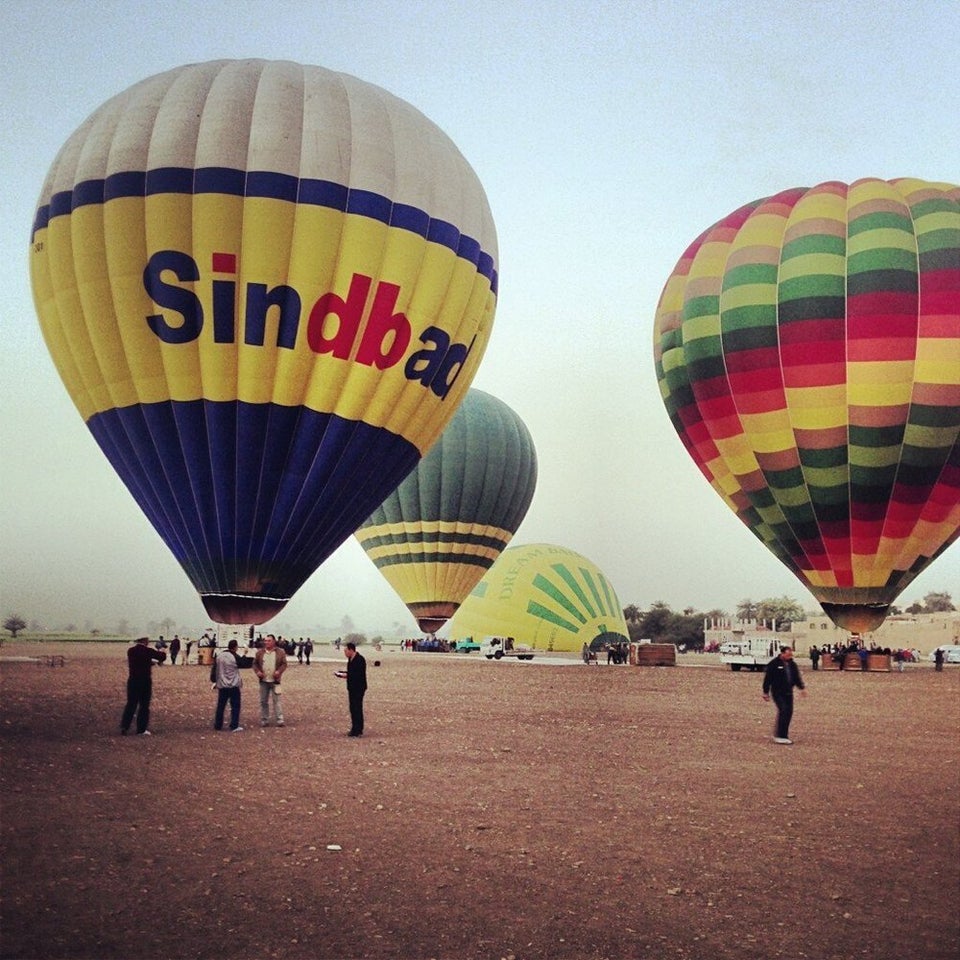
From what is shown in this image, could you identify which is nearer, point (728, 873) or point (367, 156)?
point (728, 873)

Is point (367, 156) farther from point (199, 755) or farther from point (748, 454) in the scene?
point (748, 454)

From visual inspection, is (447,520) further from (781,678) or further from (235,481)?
(781,678)

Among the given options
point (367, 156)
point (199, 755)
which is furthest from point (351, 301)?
point (199, 755)

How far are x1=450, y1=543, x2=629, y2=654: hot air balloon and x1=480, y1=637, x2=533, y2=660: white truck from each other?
1.63 feet

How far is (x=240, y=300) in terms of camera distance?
16.2 metres

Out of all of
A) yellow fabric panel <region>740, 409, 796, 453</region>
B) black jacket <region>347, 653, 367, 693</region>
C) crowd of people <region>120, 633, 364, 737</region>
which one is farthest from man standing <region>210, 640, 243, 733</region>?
yellow fabric panel <region>740, 409, 796, 453</region>

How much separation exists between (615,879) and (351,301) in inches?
501

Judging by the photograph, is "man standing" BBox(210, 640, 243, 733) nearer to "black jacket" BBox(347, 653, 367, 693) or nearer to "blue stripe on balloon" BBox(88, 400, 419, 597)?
"black jacket" BBox(347, 653, 367, 693)

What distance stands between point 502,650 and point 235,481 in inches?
1086

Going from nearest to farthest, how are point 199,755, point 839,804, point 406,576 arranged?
point 839,804, point 199,755, point 406,576

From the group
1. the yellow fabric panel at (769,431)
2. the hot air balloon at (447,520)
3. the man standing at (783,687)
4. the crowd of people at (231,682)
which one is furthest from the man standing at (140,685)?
the hot air balloon at (447,520)

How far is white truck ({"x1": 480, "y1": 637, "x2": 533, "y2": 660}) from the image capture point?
4141 cm

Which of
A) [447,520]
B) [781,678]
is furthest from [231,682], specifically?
[447,520]

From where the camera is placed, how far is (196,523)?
16609 millimetres
